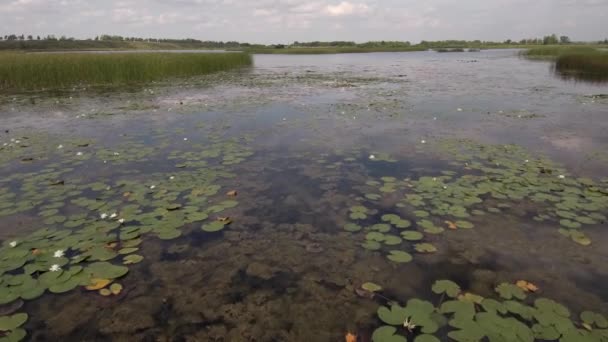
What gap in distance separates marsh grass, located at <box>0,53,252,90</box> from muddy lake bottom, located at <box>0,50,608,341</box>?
1058 cm

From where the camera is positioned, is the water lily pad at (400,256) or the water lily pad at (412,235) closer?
the water lily pad at (400,256)

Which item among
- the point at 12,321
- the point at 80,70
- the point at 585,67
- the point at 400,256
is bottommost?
the point at 12,321

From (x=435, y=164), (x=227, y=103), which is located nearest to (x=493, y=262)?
(x=435, y=164)

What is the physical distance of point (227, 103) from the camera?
1402cm

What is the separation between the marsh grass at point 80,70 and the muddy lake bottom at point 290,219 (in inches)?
416

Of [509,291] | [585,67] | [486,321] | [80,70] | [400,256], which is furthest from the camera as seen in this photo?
[585,67]

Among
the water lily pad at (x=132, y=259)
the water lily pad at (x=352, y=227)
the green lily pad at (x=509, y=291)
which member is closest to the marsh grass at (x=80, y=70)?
the water lily pad at (x=132, y=259)

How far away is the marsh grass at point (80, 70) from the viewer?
1806 cm

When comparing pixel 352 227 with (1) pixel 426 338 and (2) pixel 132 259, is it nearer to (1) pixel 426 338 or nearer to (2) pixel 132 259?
(1) pixel 426 338

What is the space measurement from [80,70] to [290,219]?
20249 millimetres

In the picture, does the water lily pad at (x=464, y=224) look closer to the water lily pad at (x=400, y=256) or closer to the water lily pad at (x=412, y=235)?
the water lily pad at (x=412, y=235)

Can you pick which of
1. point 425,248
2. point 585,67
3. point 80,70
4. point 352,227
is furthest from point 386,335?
point 585,67

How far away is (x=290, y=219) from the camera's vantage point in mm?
4742

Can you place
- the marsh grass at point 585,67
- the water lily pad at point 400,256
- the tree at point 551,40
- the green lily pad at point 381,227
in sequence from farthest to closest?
the tree at point 551,40 → the marsh grass at point 585,67 → the green lily pad at point 381,227 → the water lily pad at point 400,256
